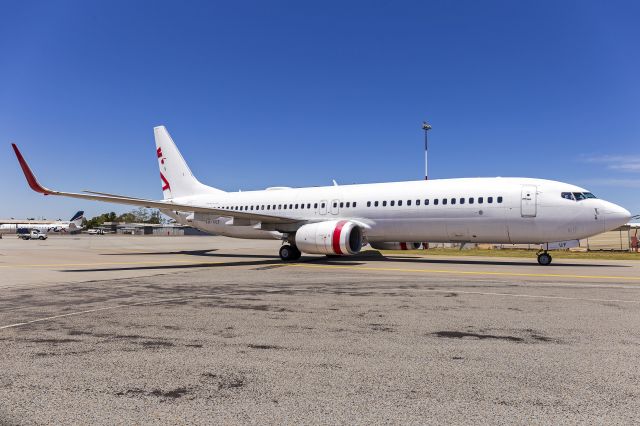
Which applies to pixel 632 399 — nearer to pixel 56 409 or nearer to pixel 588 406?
pixel 588 406

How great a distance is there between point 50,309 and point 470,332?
7381 mm

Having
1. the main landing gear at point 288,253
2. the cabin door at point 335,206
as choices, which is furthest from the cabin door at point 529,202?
the main landing gear at point 288,253

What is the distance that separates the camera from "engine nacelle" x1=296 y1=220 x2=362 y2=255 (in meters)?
20.1

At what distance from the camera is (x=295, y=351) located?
5.30m

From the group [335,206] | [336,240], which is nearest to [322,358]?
[336,240]

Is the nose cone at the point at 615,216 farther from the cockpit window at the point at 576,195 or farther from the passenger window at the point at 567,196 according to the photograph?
the passenger window at the point at 567,196

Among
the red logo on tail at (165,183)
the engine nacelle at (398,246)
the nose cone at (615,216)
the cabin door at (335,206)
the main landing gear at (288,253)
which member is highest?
the red logo on tail at (165,183)

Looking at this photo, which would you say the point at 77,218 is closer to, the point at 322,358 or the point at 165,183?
the point at 165,183

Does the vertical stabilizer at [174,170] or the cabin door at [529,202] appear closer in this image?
the cabin door at [529,202]

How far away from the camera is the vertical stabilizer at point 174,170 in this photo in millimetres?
32062

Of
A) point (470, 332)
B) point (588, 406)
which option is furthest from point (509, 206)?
point (588, 406)

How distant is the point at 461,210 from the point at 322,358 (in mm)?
16139

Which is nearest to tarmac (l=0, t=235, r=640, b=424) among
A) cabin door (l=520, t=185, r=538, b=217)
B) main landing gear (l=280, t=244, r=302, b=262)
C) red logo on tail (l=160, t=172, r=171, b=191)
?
cabin door (l=520, t=185, r=538, b=217)

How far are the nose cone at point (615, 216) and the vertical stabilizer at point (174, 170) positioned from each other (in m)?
23.8
